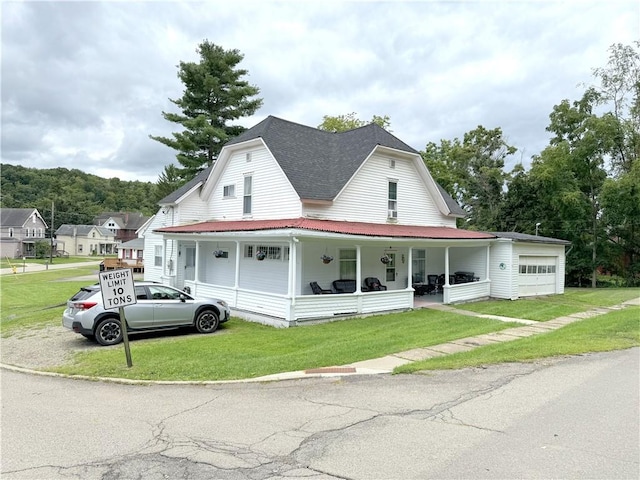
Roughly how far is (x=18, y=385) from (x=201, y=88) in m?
33.8

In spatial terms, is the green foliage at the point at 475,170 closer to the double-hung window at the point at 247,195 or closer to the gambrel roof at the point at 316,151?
the gambrel roof at the point at 316,151

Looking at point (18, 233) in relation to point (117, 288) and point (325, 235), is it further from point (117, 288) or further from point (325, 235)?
point (117, 288)

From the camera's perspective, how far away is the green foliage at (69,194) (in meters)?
98.9

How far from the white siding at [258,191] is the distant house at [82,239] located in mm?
80307

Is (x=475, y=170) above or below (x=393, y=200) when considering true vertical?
above

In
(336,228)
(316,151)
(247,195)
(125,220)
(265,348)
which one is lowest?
(265,348)

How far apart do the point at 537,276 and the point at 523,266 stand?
4.73 ft

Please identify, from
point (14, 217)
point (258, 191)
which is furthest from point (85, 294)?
point (14, 217)

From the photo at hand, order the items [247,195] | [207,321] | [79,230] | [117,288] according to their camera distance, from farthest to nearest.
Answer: [79,230] < [247,195] < [207,321] < [117,288]

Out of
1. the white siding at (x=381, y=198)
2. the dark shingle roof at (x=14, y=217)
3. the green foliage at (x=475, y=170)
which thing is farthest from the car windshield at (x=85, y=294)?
the dark shingle roof at (x=14, y=217)

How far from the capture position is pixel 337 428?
5.50m

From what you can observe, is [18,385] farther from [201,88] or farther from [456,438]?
[201,88]

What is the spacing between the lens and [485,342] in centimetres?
1112

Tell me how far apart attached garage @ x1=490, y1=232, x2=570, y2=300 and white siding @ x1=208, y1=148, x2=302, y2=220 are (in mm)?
10664
